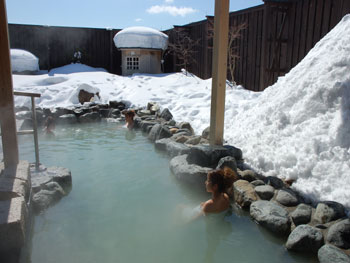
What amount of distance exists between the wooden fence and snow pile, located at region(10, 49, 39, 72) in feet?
4.85

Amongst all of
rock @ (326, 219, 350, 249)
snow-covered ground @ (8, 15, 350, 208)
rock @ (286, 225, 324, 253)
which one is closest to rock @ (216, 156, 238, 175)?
snow-covered ground @ (8, 15, 350, 208)

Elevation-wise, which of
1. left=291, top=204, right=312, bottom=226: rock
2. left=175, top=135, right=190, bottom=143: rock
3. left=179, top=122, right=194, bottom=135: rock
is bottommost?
left=291, top=204, right=312, bottom=226: rock

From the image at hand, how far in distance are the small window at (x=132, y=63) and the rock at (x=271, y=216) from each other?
485 inches

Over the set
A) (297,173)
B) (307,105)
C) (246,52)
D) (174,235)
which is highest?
(246,52)

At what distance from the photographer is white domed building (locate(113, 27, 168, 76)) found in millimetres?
13797

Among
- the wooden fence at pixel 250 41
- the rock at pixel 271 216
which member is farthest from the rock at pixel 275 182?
the wooden fence at pixel 250 41

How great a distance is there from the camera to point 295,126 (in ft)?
12.6

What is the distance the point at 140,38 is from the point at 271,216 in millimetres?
12380

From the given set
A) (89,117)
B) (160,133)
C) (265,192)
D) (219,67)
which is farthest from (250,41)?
(265,192)

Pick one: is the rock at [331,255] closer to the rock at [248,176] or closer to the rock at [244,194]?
the rock at [244,194]

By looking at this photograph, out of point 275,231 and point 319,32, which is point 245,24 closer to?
point 319,32

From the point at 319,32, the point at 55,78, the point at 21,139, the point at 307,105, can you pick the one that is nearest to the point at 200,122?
the point at 307,105

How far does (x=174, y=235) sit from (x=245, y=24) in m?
8.13

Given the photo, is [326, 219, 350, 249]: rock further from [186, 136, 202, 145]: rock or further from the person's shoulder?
[186, 136, 202, 145]: rock
